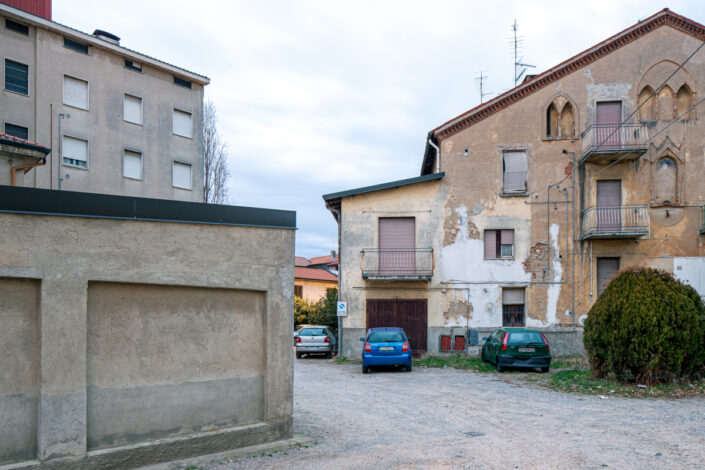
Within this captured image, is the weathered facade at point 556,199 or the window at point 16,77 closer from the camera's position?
the weathered facade at point 556,199

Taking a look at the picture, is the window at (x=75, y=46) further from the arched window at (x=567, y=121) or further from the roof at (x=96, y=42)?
the arched window at (x=567, y=121)

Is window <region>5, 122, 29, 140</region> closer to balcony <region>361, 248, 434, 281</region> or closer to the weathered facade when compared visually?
the weathered facade

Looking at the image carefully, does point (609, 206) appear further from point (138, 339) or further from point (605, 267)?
point (138, 339)

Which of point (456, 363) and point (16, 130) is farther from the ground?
point (16, 130)

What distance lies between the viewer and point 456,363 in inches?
814

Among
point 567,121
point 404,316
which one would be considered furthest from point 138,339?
point 567,121

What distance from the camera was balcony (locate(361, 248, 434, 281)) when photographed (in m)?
23.2

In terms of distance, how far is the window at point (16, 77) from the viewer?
26922 millimetres

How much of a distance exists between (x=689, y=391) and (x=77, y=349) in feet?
40.0

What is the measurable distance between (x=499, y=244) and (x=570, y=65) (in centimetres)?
765

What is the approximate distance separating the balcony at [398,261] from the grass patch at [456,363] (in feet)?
11.0

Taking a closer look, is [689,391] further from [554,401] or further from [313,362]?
[313,362]

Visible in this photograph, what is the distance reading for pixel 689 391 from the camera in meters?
12.7

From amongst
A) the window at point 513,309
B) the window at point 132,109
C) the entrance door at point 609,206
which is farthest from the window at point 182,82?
the entrance door at point 609,206
